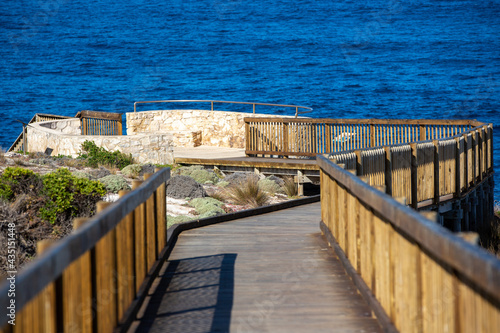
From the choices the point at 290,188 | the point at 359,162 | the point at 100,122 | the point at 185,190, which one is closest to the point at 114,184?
the point at 185,190

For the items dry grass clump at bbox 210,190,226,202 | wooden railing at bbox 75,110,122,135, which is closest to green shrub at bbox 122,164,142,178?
dry grass clump at bbox 210,190,226,202

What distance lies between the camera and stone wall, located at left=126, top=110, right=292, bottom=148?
2642 cm

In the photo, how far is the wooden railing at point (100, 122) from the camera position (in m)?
23.8

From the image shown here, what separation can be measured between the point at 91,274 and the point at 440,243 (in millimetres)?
2033

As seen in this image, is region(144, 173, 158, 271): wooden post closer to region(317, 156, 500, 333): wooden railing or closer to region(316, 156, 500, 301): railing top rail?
region(317, 156, 500, 333): wooden railing

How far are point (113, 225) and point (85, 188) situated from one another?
8.25 m

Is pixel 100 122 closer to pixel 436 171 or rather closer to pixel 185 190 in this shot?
pixel 185 190

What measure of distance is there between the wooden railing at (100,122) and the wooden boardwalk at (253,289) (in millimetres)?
15656

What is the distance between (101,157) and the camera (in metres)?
19.1

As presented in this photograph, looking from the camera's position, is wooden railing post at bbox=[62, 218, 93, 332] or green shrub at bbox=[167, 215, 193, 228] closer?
wooden railing post at bbox=[62, 218, 93, 332]

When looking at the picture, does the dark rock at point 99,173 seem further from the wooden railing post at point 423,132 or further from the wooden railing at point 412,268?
the wooden railing at point 412,268

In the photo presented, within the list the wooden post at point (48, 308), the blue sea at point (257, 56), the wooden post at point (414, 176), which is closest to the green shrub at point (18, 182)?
the wooden post at point (414, 176)

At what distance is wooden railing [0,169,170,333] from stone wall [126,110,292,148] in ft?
66.5

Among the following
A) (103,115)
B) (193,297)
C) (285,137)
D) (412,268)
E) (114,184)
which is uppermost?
(103,115)
